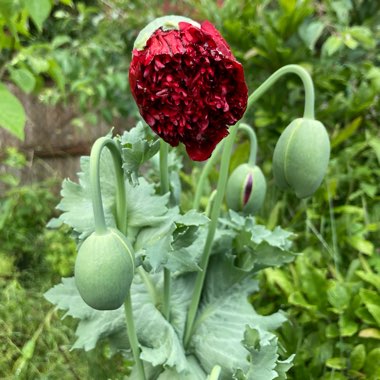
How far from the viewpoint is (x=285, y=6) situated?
161cm

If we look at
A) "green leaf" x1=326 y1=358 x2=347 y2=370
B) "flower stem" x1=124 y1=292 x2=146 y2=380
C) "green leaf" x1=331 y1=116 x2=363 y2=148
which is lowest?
Result: "green leaf" x1=326 y1=358 x2=347 y2=370

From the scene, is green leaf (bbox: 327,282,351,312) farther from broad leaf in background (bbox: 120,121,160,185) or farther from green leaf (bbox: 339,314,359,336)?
broad leaf in background (bbox: 120,121,160,185)

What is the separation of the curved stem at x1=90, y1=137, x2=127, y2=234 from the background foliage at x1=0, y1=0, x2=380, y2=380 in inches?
11.3

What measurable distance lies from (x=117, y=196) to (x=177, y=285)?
23 centimetres

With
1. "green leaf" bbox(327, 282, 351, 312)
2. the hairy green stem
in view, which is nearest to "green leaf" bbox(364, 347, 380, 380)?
"green leaf" bbox(327, 282, 351, 312)

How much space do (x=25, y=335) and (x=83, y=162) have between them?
95 cm

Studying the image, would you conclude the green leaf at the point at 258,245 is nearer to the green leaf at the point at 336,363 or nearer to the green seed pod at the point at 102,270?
the green seed pod at the point at 102,270

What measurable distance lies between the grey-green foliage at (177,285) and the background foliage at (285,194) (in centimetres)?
27

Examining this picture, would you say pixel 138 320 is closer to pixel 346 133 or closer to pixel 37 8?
pixel 37 8

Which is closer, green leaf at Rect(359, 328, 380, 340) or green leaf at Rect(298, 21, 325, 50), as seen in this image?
green leaf at Rect(359, 328, 380, 340)

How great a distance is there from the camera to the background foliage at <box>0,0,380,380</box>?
1.07 meters

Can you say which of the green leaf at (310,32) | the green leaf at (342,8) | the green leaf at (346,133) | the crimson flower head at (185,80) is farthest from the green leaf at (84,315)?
the green leaf at (342,8)

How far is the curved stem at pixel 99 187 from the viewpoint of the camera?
1.60 feet

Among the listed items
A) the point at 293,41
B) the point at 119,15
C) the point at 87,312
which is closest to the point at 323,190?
the point at 293,41
